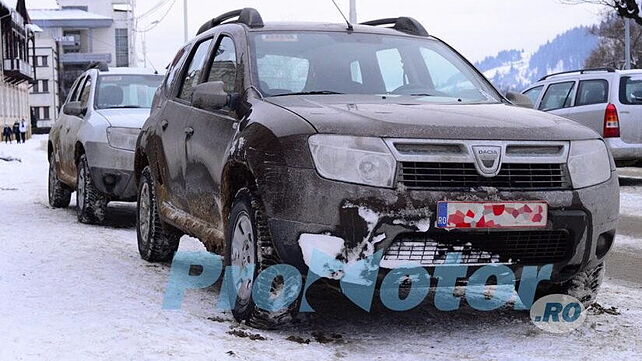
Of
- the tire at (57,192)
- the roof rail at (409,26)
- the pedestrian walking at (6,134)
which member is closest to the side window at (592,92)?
the tire at (57,192)

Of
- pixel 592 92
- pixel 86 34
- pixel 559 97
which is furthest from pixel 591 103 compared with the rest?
pixel 86 34

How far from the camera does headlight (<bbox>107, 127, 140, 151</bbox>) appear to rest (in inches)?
405

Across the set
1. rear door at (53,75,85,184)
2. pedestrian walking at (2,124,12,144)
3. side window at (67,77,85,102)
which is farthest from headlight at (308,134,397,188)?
pedestrian walking at (2,124,12,144)

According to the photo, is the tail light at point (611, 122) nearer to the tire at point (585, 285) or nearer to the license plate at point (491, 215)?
the tire at point (585, 285)

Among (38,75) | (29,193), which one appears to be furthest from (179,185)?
(38,75)

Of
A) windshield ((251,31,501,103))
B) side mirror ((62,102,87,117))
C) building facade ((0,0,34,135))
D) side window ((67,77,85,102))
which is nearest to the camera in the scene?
windshield ((251,31,501,103))

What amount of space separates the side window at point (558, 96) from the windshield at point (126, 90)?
24.8 feet

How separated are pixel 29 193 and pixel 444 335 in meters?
11.0

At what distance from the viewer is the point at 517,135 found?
4.91 m

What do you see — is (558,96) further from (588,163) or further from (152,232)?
(588,163)

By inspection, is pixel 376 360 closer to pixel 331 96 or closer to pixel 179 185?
pixel 331 96

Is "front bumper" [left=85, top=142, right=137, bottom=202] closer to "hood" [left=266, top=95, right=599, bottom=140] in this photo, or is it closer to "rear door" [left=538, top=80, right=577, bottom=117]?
"hood" [left=266, top=95, right=599, bottom=140]

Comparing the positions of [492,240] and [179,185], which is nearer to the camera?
[492,240]

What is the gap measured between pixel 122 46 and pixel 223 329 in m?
122
